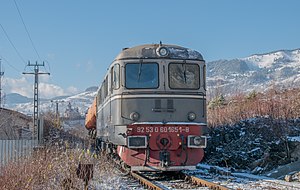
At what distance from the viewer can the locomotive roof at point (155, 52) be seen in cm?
1221

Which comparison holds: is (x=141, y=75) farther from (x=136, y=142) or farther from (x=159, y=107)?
(x=136, y=142)

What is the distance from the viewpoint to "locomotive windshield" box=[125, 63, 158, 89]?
475 inches

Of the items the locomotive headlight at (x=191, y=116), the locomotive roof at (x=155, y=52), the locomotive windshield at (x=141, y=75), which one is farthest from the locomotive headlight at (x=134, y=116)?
the locomotive roof at (x=155, y=52)

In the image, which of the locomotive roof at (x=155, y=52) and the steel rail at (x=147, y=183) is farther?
the locomotive roof at (x=155, y=52)

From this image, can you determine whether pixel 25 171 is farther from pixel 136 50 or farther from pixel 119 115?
pixel 136 50

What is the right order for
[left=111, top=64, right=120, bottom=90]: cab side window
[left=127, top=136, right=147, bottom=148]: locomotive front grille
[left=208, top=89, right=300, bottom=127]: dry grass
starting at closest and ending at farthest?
[left=127, top=136, right=147, bottom=148]: locomotive front grille < [left=111, top=64, right=120, bottom=90]: cab side window < [left=208, top=89, right=300, bottom=127]: dry grass

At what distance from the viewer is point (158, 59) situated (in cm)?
1221

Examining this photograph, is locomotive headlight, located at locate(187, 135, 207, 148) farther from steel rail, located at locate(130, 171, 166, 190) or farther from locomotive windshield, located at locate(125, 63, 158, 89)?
locomotive windshield, located at locate(125, 63, 158, 89)

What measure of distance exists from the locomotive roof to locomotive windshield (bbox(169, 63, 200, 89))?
25cm

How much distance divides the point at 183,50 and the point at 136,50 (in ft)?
4.35

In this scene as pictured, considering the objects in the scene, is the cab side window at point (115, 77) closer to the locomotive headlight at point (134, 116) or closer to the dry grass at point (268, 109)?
the locomotive headlight at point (134, 116)

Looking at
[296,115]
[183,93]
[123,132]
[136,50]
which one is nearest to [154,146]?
[123,132]

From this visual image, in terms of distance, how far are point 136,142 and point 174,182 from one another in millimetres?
1470

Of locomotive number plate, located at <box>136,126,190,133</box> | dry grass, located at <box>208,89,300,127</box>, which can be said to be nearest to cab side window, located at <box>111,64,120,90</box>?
locomotive number plate, located at <box>136,126,190,133</box>
